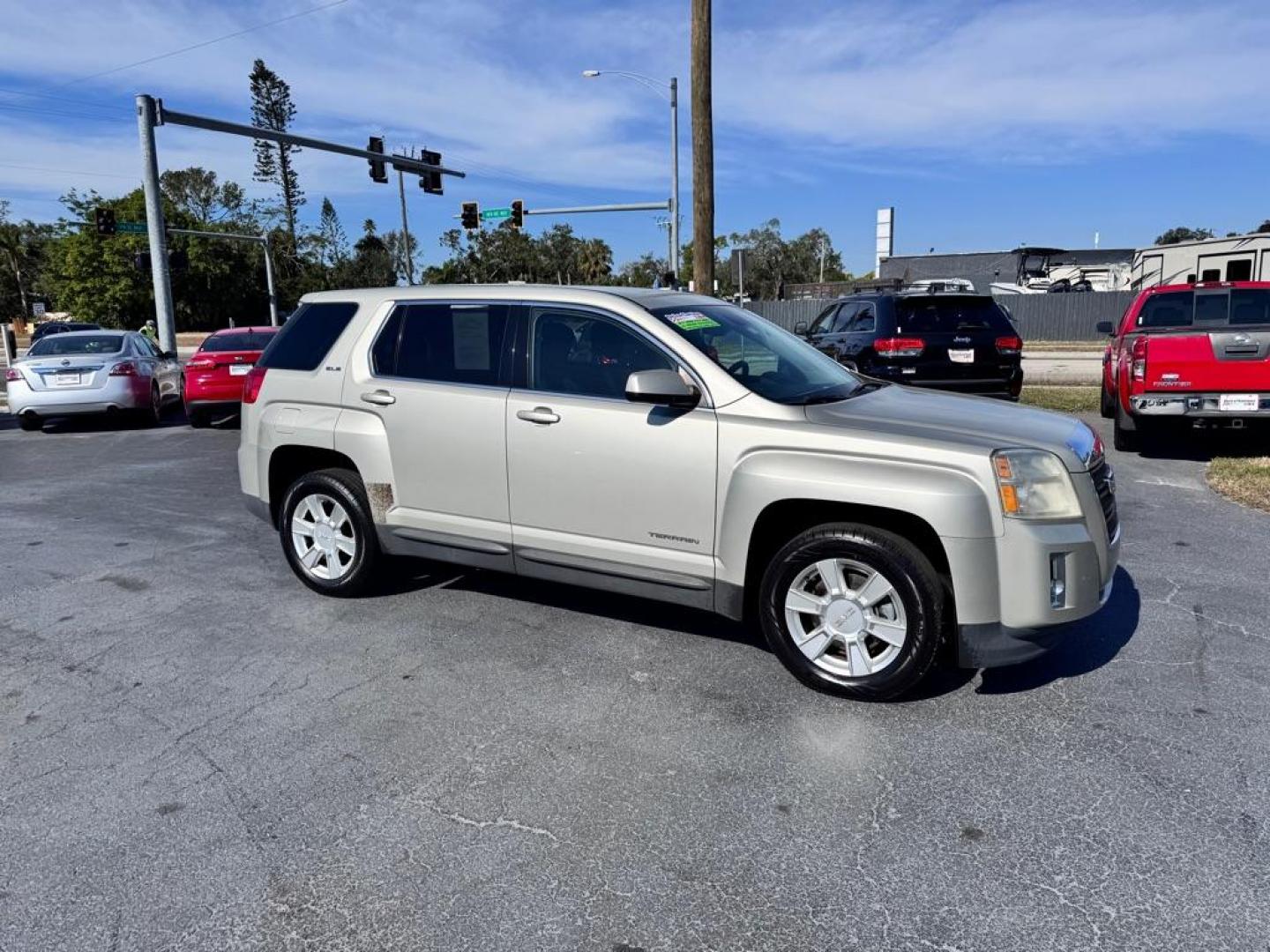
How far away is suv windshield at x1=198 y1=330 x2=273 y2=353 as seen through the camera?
13266 millimetres

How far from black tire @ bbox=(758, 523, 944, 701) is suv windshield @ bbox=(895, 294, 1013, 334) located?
278 inches

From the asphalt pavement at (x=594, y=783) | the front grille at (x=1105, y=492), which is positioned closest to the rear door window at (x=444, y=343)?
the asphalt pavement at (x=594, y=783)

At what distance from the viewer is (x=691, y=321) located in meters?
4.65

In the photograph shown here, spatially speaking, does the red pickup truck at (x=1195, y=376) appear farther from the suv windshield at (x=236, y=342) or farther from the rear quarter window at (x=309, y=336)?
the suv windshield at (x=236, y=342)

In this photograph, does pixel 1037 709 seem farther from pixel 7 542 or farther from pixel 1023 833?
pixel 7 542

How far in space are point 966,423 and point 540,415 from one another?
2.02m

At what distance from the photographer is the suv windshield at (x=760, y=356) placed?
4.40m

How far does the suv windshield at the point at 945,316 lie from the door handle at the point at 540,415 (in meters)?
6.88

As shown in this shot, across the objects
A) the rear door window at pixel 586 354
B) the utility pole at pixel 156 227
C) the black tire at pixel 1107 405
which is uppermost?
the utility pole at pixel 156 227

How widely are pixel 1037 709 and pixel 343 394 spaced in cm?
397

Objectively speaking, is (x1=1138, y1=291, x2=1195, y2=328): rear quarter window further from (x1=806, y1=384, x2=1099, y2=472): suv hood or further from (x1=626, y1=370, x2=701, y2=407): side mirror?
(x1=626, y1=370, x2=701, y2=407): side mirror

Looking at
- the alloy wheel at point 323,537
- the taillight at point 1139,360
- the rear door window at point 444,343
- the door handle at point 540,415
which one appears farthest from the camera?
the taillight at point 1139,360

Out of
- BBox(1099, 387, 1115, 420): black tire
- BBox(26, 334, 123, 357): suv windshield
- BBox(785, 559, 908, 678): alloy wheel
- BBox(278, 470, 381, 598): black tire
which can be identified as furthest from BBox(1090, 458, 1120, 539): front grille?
BBox(26, 334, 123, 357): suv windshield

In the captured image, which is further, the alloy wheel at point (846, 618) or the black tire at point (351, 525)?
the black tire at point (351, 525)
